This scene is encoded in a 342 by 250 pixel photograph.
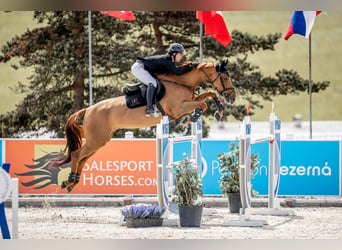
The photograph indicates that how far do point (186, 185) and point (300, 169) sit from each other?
3155 millimetres

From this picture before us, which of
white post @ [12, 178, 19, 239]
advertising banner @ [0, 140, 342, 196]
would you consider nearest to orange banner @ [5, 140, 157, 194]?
advertising banner @ [0, 140, 342, 196]

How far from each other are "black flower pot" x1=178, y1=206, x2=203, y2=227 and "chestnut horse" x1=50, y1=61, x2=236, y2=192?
1076 millimetres

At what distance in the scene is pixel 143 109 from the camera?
8219mm

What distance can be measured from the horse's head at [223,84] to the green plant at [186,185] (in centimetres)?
86

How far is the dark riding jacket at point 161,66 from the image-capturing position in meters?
8.04

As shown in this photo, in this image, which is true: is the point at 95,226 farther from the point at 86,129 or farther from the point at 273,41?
the point at 273,41

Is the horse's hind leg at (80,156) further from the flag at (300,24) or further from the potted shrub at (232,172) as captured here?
the flag at (300,24)

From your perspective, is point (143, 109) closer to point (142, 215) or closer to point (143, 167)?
point (142, 215)

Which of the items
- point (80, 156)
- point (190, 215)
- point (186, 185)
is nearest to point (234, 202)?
point (190, 215)

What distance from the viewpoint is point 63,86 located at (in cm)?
1823

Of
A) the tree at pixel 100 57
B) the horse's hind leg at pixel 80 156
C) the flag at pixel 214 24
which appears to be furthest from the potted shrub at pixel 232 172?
the tree at pixel 100 57

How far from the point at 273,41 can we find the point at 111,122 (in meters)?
8.84

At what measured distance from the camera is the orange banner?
10.6 m

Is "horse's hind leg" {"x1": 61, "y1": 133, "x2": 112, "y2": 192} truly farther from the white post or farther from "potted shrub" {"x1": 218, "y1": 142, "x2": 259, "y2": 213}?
the white post
